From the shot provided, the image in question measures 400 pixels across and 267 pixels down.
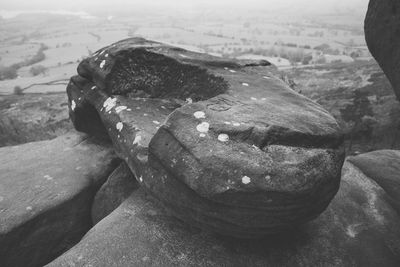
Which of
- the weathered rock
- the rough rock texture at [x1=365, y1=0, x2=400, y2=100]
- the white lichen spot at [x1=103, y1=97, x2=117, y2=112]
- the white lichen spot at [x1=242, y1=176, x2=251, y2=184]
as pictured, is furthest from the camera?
the white lichen spot at [x1=103, y1=97, x2=117, y2=112]

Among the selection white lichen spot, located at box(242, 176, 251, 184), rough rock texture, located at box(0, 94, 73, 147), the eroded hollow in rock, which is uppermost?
the eroded hollow in rock

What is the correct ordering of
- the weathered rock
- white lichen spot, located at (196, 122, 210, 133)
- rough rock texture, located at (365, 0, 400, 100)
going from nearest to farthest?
white lichen spot, located at (196, 122, 210, 133) → rough rock texture, located at (365, 0, 400, 100) → the weathered rock

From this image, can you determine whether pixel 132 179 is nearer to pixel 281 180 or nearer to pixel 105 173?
pixel 105 173

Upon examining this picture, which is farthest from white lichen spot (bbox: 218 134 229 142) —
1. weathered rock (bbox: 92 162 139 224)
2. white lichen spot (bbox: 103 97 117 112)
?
white lichen spot (bbox: 103 97 117 112)

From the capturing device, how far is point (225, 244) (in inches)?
164

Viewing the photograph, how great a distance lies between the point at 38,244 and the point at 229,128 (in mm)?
3520

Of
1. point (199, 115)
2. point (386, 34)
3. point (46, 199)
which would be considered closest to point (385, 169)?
point (386, 34)

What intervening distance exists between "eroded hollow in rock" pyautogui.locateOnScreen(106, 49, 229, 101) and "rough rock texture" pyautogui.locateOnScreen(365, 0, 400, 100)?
2.65 m

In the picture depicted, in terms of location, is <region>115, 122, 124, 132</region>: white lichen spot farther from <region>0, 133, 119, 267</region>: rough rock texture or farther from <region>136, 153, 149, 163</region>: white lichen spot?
<region>0, 133, 119, 267</region>: rough rock texture

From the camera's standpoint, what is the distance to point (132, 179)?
5.47 metres

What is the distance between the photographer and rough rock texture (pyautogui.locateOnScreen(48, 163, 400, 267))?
3.93 metres

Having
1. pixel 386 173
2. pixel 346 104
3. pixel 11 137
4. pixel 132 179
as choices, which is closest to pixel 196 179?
pixel 132 179

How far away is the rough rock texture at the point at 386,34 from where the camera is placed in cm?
445

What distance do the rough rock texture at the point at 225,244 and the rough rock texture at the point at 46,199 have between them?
1.09 meters
